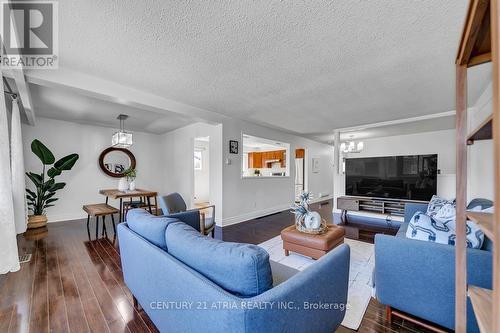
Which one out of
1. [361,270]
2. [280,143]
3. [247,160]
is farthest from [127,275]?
[247,160]

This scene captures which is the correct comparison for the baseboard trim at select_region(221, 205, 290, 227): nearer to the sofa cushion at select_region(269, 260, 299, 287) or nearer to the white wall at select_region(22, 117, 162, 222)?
the sofa cushion at select_region(269, 260, 299, 287)

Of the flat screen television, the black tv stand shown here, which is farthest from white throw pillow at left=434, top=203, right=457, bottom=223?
the flat screen television

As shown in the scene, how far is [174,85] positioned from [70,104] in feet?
7.78

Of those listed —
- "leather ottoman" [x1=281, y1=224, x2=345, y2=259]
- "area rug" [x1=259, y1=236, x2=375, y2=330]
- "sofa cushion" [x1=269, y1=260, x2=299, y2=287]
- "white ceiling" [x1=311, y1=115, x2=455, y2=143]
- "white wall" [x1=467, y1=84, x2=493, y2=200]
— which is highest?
"white ceiling" [x1=311, y1=115, x2=455, y2=143]

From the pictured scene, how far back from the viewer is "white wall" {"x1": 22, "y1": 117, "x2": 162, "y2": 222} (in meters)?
4.51

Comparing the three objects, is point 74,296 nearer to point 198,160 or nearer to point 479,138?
point 479,138

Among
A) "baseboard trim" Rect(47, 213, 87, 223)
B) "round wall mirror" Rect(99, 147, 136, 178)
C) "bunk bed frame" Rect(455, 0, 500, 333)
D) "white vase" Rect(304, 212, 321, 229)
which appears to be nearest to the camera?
"bunk bed frame" Rect(455, 0, 500, 333)

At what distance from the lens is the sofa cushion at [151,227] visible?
1431 millimetres

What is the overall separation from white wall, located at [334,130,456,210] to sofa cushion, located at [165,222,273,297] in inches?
202

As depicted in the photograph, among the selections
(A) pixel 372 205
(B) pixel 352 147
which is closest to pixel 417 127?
(B) pixel 352 147

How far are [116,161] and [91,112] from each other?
182 centimetres

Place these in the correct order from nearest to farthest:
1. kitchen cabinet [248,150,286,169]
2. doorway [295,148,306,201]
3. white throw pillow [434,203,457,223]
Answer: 1. white throw pillow [434,203,457,223]
2. doorway [295,148,306,201]
3. kitchen cabinet [248,150,286,169]

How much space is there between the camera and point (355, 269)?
244 centimetres

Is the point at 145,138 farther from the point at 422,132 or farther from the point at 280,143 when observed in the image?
the point at 422,132
